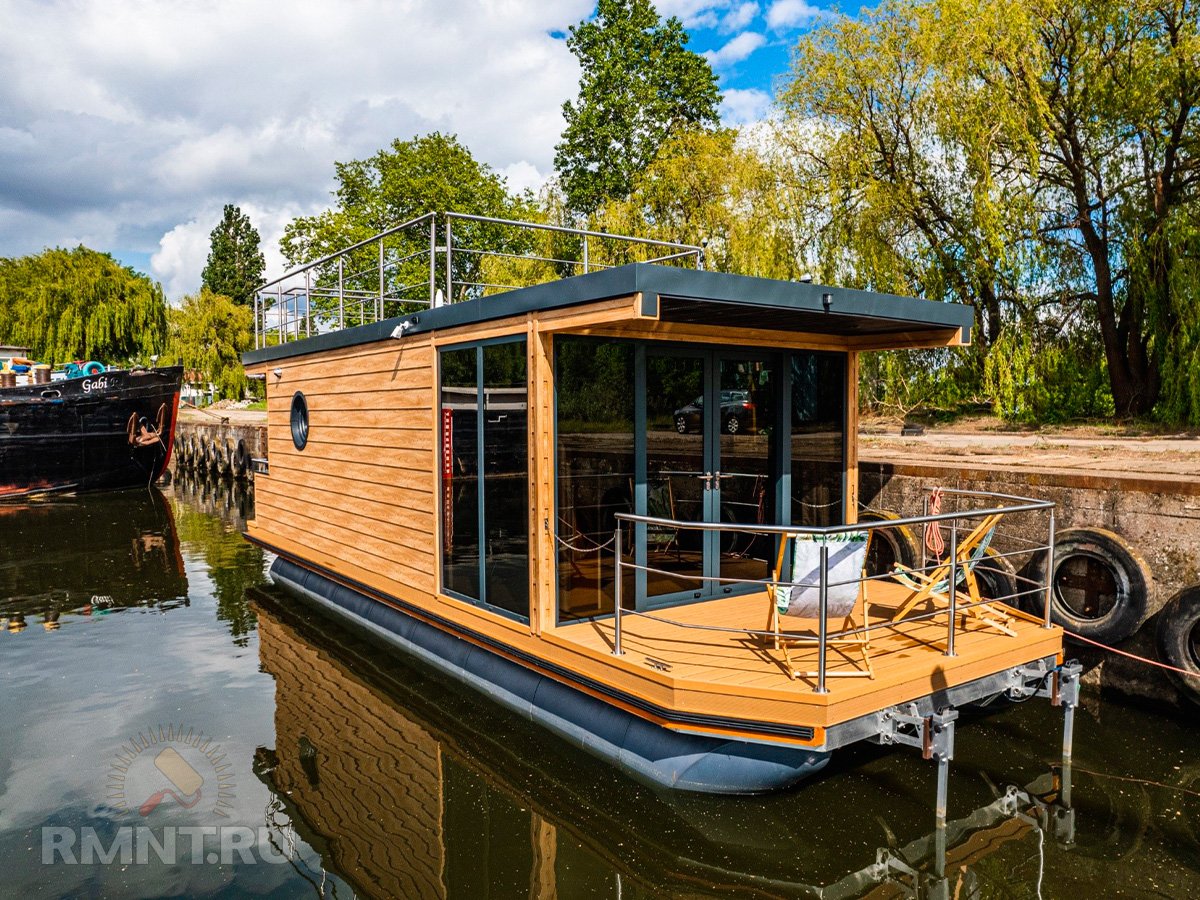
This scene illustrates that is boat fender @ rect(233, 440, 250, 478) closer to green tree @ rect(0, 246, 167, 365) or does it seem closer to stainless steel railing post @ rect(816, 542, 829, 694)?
green tree @ rect(0, 246, 167, 365)

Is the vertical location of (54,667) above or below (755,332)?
below

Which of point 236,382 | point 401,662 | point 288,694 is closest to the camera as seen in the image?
point 288,694

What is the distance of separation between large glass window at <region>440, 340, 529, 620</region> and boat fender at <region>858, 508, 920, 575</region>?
3.72m

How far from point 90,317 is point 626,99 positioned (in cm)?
2599

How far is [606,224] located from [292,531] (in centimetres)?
1545

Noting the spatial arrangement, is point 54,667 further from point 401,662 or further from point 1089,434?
point 1089,434

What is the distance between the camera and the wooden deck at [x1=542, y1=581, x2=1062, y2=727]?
4.74m

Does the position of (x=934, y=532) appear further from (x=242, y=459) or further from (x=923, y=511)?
(x=242, y=459)

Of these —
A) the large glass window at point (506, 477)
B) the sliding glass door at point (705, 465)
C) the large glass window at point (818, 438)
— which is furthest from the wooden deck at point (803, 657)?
the large glass window at point (818, 438)

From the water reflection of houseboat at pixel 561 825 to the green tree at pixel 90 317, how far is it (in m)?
37.4

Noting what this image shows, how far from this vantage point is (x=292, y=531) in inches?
417

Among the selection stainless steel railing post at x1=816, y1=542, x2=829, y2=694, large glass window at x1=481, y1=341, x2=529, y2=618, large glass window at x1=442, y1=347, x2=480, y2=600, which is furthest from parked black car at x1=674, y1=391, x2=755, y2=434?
stainless steel railing post at x1=816, y1=542, x2=829, y2=694

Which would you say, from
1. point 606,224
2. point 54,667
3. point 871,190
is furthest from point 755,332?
point 606,224

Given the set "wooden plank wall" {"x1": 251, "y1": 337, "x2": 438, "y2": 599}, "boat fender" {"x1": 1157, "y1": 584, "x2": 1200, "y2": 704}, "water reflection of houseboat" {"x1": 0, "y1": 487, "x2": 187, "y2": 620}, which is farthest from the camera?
"water reflection of houseboat" {"x1": 0, "y1": 487, "x2": 187, "y2": 620}
